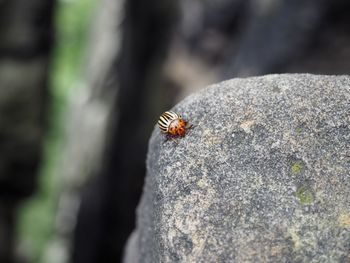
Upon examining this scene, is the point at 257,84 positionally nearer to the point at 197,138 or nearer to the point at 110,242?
the point at 197,138

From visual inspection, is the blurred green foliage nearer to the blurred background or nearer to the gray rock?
the blurred background

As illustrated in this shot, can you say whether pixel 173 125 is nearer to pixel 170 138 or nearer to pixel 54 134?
pixel 170 138

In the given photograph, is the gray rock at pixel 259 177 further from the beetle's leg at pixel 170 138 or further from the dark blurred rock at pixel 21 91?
the dark blurred rock at pixel 21 91

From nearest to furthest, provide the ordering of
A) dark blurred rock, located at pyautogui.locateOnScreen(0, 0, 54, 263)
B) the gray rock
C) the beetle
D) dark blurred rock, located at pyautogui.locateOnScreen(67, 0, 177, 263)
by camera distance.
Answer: the gray rock < the beetle < dark blurred rock, located at pyautogui.locateOnScreen(0, 0, 54, 263) < dark blurred rock, located at pyautogui.locateOnScreen(67, 0, 177, 263)

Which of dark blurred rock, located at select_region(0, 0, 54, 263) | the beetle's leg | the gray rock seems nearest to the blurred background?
dark blurred rock, located at select_region(0, 0, 54, 263)

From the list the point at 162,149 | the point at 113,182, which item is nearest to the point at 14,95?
the point at 113,182

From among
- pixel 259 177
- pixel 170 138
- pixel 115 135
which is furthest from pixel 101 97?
pixel 259 177
